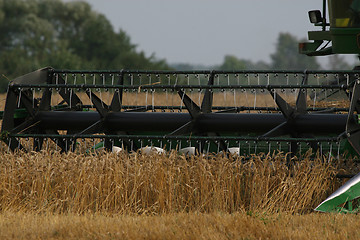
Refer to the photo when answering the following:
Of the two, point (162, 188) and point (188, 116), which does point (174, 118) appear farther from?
point (162, 188)

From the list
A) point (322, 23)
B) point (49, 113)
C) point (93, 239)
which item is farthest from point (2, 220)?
point (322, 23)

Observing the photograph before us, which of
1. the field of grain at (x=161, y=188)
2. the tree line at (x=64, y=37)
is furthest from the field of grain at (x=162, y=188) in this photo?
the tree line at (x=64, y=37)

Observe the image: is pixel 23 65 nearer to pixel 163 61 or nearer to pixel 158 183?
pixel 163 61

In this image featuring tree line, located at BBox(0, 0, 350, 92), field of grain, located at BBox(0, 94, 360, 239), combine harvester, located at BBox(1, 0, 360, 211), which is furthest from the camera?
tree line, located at BBox(0, 0, 350, 92)

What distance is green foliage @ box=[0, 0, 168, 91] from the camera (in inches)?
1722

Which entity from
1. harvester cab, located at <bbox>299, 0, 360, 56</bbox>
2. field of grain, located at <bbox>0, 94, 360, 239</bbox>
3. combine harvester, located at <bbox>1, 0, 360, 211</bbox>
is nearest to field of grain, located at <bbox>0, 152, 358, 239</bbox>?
field of grain, located at <bbox>0, 94, 360, 239</bbox>

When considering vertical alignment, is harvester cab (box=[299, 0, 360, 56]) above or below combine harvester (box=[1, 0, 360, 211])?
above

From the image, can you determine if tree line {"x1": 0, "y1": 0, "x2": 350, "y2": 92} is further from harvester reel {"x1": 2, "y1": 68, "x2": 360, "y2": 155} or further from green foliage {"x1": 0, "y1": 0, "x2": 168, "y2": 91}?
harvester reel {"x1": 2, "y1": 68, "x2": 360, "y2": 155}

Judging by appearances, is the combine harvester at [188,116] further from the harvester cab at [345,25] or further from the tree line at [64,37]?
the tree line at [64,37]

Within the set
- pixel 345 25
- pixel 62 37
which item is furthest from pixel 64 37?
pixel 345 25

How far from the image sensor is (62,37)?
4834 cm

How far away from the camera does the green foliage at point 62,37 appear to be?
4375 cm

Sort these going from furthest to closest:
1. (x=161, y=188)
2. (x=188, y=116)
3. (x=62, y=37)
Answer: (x=62, y=37) < (x=188, y=116) < (x=161, y=188)

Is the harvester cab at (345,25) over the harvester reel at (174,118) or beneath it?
over
